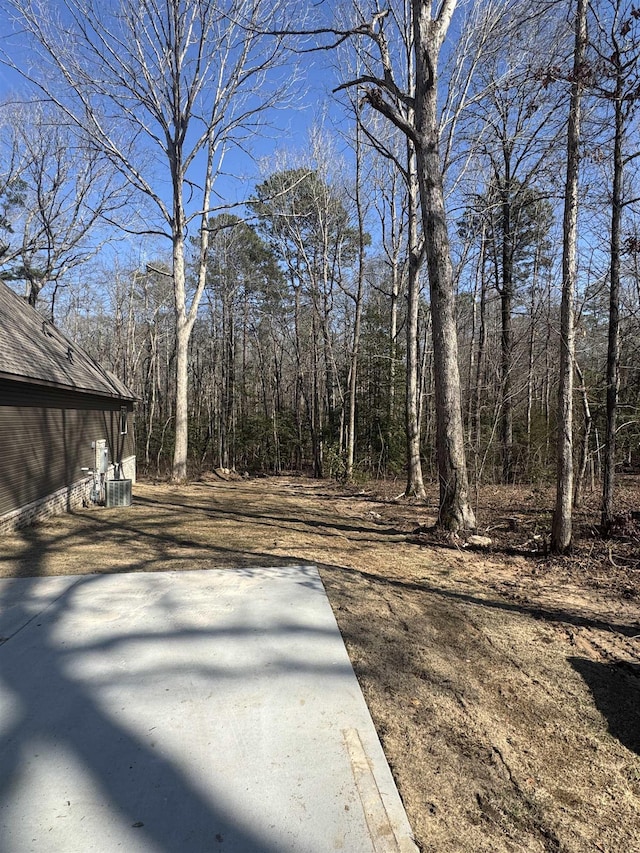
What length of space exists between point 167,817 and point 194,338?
1203 inches

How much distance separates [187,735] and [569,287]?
18.7ft

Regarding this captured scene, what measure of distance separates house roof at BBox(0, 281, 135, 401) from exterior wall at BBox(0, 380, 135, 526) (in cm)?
34

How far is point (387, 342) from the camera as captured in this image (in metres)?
16.8

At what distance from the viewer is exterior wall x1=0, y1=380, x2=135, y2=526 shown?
7.39 metres

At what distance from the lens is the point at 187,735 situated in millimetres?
2438

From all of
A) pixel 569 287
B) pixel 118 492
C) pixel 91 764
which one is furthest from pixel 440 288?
pixel 118 492

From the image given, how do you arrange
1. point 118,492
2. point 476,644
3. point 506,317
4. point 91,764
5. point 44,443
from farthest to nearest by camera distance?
point 506,317
point 118,492
point 44,443
point 476,644
point 91,764

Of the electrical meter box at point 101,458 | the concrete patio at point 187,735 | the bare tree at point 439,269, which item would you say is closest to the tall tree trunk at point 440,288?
the bare tree at point 439,269

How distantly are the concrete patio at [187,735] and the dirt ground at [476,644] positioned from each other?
0.26 meters

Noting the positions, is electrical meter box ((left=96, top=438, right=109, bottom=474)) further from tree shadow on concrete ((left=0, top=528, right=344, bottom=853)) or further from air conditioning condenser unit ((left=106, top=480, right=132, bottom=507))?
tree shadow on concrete ((left=0, top=528, right=344, bottom=853))

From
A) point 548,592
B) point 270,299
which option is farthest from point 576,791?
point 270,299

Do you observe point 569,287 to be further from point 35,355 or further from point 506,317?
point 506,317

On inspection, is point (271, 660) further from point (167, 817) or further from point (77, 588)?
point (77, 588)

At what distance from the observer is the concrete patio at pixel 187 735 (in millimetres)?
1896
